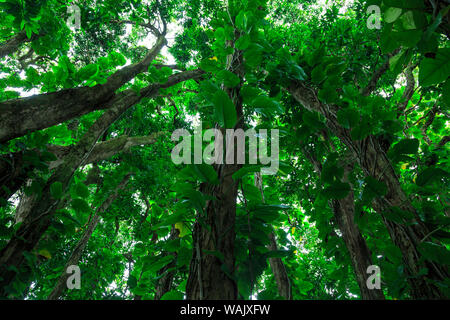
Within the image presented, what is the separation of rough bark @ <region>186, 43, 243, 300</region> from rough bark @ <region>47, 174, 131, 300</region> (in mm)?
1629

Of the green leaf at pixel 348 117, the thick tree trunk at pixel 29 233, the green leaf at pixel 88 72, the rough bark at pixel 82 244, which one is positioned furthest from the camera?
the rough bark at pixel 82 244

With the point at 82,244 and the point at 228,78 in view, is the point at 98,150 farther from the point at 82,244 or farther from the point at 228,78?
the point at 228,78

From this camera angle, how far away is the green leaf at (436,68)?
1.75ft

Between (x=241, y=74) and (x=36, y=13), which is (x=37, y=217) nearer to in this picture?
(x=241, y=74)

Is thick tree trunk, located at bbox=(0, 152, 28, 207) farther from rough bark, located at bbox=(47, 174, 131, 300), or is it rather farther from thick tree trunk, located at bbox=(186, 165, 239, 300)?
thick tree trunk, located at bbox=(186, 165, 239, 300)

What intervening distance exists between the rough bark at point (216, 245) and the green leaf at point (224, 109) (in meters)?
0.15

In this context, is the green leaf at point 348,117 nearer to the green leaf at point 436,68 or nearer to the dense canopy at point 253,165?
the dense canopy at point 253,165

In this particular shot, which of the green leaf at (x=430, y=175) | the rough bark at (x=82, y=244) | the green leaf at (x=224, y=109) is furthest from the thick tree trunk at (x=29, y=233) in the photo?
the green leaf at (x=430, y=175)

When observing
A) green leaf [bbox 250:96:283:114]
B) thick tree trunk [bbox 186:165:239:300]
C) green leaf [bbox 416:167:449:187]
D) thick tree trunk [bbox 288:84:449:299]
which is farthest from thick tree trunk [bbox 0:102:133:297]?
green leaf [bbox 416:167:449:187]

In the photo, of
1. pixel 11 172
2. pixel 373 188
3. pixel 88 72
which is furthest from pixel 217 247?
pixel 88 72

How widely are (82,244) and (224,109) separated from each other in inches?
97.3

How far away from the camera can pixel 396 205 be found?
0.87 m

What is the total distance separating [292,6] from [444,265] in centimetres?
767

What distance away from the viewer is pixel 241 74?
1.23 meters
